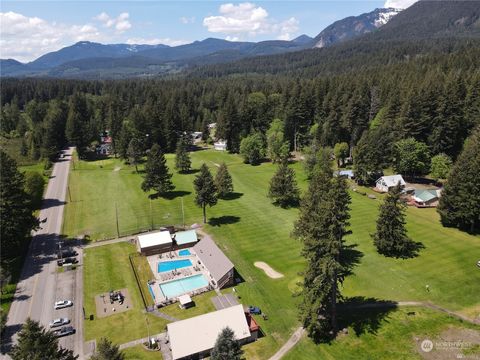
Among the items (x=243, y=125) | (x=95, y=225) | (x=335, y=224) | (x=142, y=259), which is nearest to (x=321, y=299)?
(x=335, y=224)

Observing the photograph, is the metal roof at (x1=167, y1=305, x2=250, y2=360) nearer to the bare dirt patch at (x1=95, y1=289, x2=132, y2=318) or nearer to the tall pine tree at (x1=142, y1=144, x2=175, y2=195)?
the bare dirt patch at (x1=95, y1=289, x2=132, y2=318)

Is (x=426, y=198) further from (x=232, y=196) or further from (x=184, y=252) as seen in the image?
(x=184, y=252)

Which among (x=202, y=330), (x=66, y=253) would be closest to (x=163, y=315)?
(x=202, y=330)

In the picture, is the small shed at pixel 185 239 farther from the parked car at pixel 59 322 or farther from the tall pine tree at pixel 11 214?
the tall pine tree at pixel 11 214

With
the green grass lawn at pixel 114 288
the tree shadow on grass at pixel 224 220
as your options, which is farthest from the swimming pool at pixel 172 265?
the tree shadow on grass at pixel 224 220

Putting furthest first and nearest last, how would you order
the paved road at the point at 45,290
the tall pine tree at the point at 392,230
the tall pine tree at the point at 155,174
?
the tall pine tree at the point at 155,174 → the tall pine tree at the point at 392,230 → the paved road at the point at 45,290

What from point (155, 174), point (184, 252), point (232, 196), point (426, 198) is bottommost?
point (184, 252)

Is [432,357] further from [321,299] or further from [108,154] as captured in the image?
[108,154]
